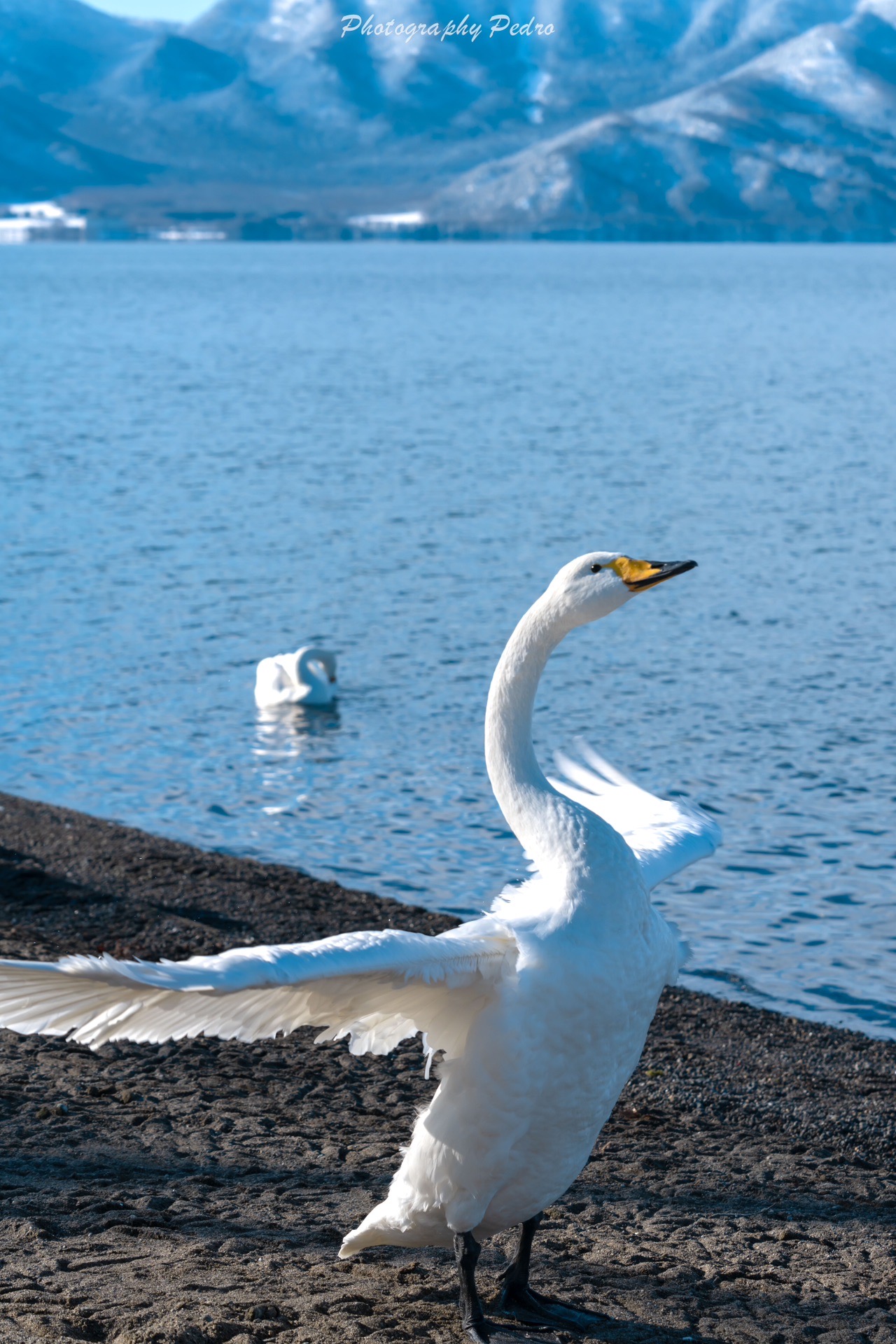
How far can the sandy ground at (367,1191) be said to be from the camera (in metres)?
5.81

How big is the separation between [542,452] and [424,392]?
14960 millimetres

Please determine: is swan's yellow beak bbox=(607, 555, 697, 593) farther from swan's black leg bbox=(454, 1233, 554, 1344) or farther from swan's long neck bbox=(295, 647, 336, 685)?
swan's long neck bbox=(295, 647, 336, 685)

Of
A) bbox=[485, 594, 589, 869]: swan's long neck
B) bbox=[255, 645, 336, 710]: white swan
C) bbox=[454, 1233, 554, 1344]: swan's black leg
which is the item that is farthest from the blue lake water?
bbox=[485, 594, 589, 869]: swan's long neck

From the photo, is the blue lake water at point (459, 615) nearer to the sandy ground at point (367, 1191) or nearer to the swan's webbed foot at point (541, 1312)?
the sandy ground at point (367, 1191)

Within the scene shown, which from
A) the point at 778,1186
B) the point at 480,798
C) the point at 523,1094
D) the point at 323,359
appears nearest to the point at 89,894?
the point at 480,798

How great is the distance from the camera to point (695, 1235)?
6961 millimetres

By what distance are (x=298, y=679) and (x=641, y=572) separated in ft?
44.1

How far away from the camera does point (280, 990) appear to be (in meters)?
5.12

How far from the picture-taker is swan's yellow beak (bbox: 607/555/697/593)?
5691mm

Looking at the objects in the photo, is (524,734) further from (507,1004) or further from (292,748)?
(292,748)

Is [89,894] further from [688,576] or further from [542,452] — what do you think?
[542,452]

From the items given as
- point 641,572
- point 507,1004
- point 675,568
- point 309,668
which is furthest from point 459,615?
point 507,1004

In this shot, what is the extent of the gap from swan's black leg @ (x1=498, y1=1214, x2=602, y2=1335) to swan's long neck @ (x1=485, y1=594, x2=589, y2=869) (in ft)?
5.07

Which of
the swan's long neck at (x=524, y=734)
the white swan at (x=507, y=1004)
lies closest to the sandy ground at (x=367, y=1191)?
the white swan at (x=507, y=1004)
